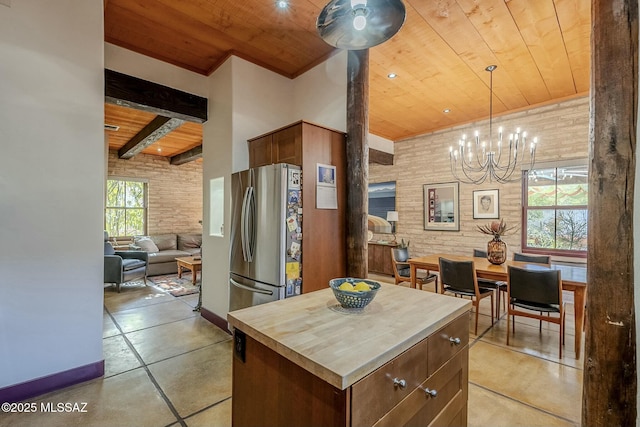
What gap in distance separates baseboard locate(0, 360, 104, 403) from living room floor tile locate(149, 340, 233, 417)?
15.8 inches

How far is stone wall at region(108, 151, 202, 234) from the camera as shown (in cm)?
712

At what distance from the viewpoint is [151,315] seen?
3.73 metres

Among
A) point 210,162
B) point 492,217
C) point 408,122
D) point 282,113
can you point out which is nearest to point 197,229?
point 210,162

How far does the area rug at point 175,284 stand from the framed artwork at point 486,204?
510 cm

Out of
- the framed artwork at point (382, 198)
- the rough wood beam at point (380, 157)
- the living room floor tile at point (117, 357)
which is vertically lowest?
the living room floor tile at point (117, 357)

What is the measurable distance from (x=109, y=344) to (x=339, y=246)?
250 cm

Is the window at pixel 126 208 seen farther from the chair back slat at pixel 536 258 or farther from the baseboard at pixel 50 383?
the chair back slat at pixel 536 258

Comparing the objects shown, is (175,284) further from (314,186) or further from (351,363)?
(351,363)

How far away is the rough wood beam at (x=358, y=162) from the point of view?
9.48 ft

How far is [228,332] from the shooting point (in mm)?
3164

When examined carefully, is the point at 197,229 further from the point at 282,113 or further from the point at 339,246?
the point at 339,246

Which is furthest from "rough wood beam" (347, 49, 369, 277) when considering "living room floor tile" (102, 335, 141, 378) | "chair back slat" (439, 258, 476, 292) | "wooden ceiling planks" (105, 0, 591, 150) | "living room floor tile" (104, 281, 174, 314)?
"living room floor tile" (104, 281, 174, 314)

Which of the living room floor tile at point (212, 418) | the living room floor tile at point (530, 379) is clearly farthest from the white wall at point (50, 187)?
the living room floor tile at point (530, 379)

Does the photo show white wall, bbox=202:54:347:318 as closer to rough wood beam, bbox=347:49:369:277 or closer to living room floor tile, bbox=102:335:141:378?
rough wood beam, bbox=347:49:369:277
